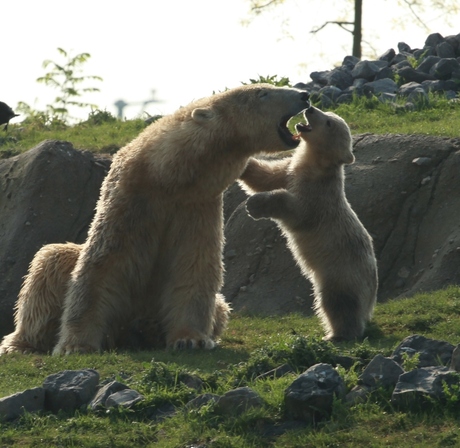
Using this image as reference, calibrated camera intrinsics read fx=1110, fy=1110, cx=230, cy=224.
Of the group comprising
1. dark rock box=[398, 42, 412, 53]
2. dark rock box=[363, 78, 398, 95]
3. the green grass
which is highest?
dark rock box=[398, 42, 412, 53]

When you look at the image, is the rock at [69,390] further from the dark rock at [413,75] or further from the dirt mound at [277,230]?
the dark rock at [413,75]

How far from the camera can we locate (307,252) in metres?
9.71

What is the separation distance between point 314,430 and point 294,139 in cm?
364

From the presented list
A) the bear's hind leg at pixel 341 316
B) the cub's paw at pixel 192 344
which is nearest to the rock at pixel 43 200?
the cub's paw at pixel 192 344

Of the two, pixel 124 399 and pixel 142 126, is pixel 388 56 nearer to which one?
pixel 142 126

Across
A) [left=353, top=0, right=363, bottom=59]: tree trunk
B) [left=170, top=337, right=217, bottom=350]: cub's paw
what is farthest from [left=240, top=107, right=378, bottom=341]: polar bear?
[left=353, top=0, right=363, bottom=59]: tree trunk

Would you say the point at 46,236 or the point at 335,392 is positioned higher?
the point at 46,236

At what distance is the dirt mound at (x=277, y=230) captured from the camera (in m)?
11.4

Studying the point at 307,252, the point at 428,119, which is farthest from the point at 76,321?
the point at 428,119

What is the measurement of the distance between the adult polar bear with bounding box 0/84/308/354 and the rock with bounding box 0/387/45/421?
7.27 ft

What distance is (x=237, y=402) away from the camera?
611cm

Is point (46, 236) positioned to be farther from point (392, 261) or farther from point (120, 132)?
point (392, 261)

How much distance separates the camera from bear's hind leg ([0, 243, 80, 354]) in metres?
9.50

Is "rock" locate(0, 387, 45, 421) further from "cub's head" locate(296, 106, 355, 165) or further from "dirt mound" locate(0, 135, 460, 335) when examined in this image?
"dirt mound" locate(0, 135, 460, 335)
